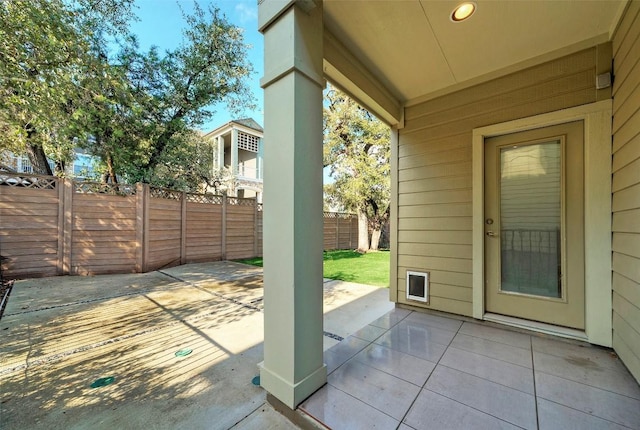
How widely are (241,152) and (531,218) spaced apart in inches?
490

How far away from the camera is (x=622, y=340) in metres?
1.71

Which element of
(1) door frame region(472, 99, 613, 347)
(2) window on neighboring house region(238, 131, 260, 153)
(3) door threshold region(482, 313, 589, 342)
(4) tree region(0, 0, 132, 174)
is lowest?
(3) door threshold region(482, 313, 589, 342)

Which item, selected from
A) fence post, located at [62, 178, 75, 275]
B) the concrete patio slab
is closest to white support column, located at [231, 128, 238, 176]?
fence post, located at [62, 178, 75, 275]

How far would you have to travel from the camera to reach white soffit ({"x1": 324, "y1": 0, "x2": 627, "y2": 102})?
1.68 meters

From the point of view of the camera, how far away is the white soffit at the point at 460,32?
168 centimetres

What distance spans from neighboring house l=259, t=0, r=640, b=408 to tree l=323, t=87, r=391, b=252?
5.24 meters

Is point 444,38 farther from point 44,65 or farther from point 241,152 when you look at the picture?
point 241,152

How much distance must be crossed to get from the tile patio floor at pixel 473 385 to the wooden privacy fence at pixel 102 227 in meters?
5.30

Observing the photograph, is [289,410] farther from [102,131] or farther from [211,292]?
[102,131]

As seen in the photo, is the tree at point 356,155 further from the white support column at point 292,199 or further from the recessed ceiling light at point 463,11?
the white support column at point 292,199

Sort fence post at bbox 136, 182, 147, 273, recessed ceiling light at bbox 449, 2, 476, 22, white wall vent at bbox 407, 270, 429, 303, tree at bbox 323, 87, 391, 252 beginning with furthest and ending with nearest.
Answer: tree at bbox 323, 87, 391, 252 < fence post at bbox 136, 182, 147, 273 < white wall vent at bbox 407, 270, 429, 303 < recessed ceiling light at bbox 449, 2, 476, 22

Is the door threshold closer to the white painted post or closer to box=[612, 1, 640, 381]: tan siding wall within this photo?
box=[612, 1, 640, 381]: tan siding wall

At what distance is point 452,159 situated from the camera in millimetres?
2648

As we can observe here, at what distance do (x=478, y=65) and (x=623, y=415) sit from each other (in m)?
2.59
